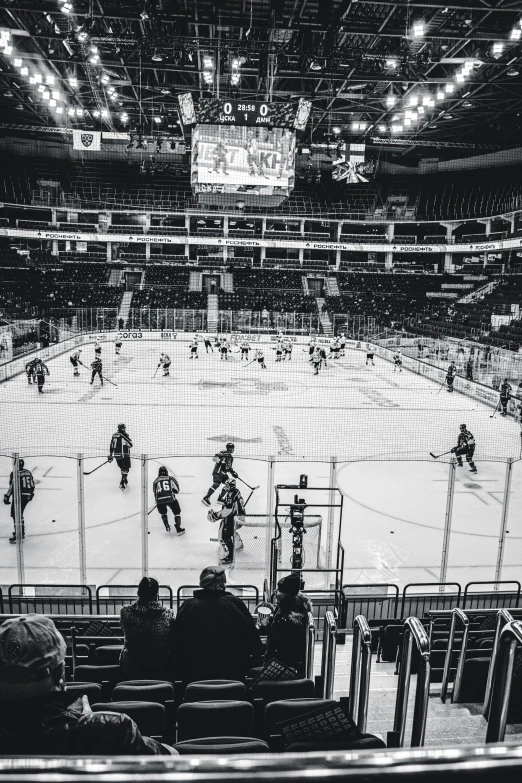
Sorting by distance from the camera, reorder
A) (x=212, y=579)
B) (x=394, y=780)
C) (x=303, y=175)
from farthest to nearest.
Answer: (x=303, y=175) → (x=212, y=579) → (x=394, y=780)

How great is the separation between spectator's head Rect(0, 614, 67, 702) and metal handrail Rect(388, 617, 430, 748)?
5.33 ft

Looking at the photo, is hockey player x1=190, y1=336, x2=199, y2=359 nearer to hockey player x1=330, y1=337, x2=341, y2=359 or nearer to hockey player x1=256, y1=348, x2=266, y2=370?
hockey player x1=256, y1=348, x2=266, y2=370

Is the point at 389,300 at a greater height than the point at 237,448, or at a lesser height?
greater

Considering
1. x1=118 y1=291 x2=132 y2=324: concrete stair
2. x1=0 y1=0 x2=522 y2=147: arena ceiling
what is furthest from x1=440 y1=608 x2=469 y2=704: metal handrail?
x1=118 y1=291 x2=132 y2=324: concrete stair

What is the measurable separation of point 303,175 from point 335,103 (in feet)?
22.1

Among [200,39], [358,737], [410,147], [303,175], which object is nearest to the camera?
[358,737]

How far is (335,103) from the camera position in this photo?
34.1m

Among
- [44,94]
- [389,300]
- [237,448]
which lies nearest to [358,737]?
[237,448]

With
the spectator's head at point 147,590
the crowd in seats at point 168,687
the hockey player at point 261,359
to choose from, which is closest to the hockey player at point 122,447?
the crowd in seats at point 168,687

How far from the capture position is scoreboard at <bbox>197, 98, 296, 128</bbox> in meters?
19.5

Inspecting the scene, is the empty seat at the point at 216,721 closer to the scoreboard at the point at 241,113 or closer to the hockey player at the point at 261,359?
the scoreboard at the point at 241,113

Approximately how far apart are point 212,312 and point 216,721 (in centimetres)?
4169

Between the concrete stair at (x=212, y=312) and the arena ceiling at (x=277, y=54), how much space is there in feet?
42.5

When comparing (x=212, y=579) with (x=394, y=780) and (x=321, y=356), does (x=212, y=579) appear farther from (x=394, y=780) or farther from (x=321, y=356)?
(x=321, y=356)
